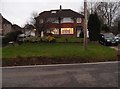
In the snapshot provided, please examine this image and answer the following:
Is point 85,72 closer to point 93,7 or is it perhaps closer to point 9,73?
point 9,73

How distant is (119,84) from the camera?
38.7 ft

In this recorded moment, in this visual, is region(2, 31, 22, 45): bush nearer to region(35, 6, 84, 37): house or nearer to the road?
region(35, 6, 84, 37): house

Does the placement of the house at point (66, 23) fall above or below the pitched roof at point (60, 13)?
below

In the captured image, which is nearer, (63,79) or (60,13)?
(63,79)

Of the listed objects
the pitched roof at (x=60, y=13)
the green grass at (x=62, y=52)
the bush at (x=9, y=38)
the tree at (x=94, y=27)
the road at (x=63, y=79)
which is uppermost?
the pitched roof at (x=60, y=13)

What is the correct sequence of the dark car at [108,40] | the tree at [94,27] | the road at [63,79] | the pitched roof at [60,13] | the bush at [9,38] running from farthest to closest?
the pitched roof at [60,13] → the bush at [9,38] → the tree at [94,27] → the dark car at [108,40] → the road at [63,79]

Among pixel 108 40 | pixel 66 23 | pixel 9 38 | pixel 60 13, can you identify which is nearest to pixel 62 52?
pixel 108 40

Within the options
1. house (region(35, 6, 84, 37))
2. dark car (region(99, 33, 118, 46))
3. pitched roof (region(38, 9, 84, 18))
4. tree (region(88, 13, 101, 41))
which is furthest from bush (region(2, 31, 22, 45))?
pitched roof (region(38, 9, 84, 18))

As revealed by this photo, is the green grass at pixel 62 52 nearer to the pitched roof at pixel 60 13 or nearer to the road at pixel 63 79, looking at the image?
the road at pixel 63 79

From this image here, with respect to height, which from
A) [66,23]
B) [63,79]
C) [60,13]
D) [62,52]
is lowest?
[63,79]

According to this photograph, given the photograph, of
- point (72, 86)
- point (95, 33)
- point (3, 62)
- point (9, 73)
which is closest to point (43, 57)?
point (3, 62)

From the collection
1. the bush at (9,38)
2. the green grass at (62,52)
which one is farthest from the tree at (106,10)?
the green grass at (62,52)

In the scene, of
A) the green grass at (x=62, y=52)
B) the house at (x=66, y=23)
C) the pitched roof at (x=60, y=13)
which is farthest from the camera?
the pitched roof at (x=60, y=13)

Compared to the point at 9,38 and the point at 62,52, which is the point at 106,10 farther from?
the point at 62,52
